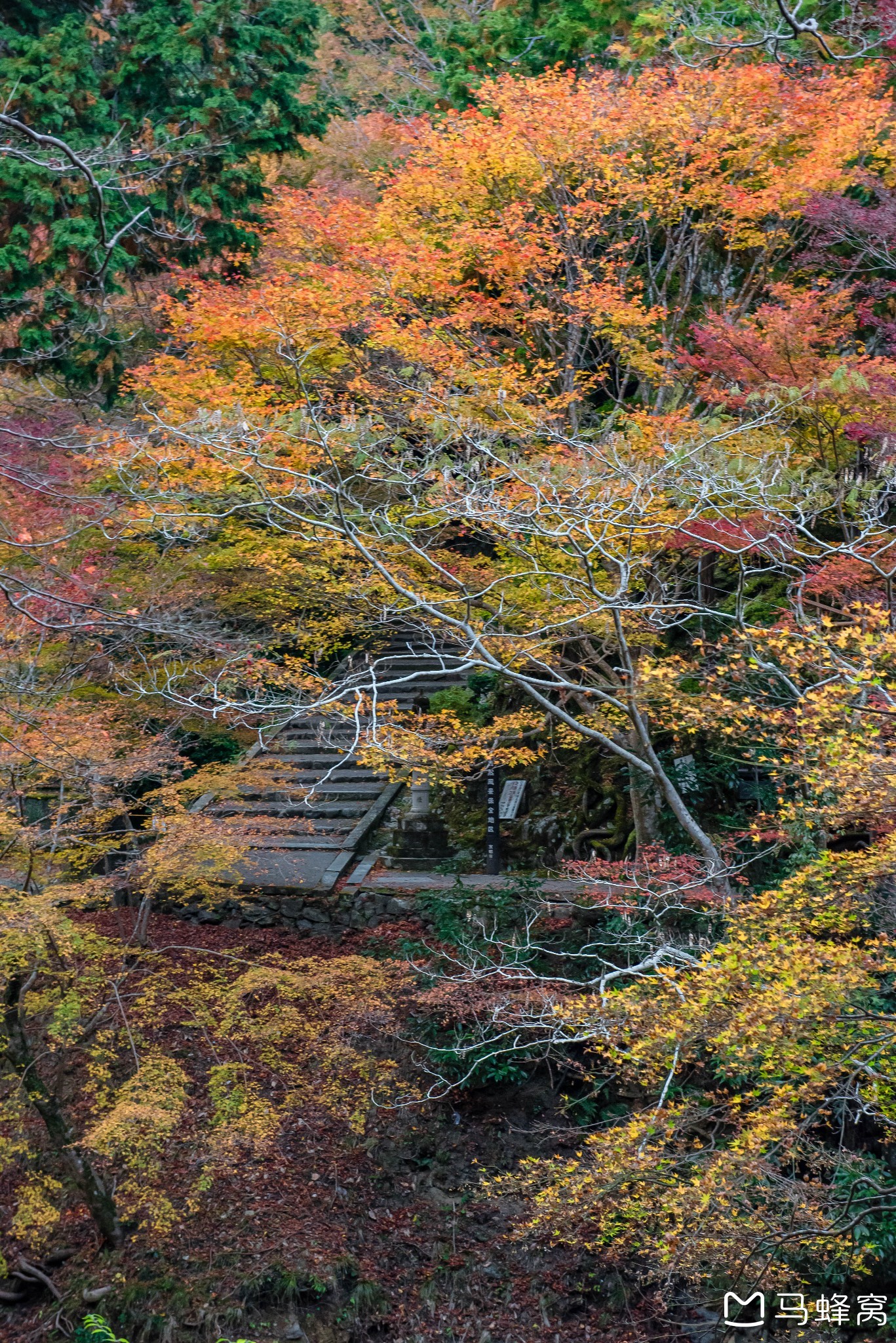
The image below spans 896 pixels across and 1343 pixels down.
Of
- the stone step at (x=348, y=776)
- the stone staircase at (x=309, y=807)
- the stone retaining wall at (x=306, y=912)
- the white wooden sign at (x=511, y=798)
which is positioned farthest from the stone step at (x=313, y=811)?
the white wooden sign at (x=511, y=798)

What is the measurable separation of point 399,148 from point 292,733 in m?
10.3

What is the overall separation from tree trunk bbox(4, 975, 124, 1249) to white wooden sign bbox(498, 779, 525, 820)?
20.3 ft

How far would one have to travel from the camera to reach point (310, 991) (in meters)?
9.55

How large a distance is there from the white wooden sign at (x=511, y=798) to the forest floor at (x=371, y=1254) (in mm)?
3410

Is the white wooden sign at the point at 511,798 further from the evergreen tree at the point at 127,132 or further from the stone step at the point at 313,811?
the evergreen tree at the point at 127,132

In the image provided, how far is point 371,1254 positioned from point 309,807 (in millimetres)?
6222

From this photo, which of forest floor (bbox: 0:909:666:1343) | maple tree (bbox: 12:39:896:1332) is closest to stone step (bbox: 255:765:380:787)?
maple tree (bbox: 12:39:896:1332)

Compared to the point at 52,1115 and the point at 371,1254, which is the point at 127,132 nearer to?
the point at 52,1115

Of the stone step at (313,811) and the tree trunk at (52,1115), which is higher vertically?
the tree trunk at (52,1115)

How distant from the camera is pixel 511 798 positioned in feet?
43.7

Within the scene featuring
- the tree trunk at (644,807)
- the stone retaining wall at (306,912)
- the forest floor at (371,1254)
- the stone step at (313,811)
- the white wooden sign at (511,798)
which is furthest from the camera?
the stone step at (313,811)

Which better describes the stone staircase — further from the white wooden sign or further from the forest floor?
the forest floor

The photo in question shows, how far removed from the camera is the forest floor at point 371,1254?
859 cm

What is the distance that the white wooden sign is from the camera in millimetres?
13109
